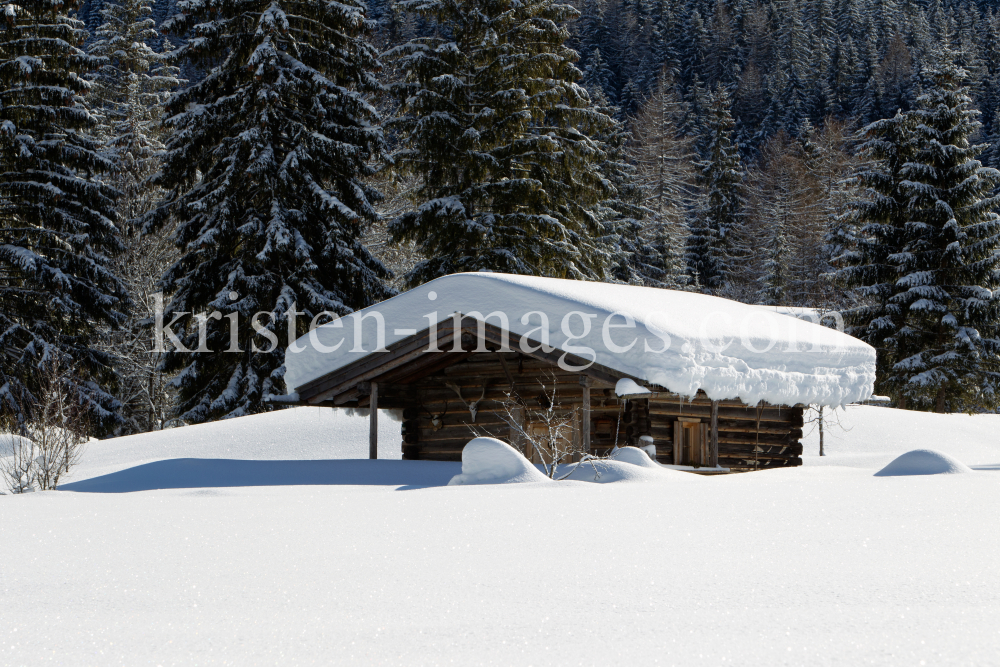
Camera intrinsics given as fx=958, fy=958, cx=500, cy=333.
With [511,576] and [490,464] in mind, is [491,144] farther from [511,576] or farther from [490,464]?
[511,576]

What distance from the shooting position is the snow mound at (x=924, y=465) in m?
12.1

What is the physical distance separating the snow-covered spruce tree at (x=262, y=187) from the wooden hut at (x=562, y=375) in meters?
7.07

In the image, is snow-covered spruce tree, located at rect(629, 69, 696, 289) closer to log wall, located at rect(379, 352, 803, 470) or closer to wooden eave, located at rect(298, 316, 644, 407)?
log wall, located at rect(379, 352, 803, 470)

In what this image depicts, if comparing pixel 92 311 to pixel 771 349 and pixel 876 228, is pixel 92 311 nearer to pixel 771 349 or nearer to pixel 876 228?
pixel 771 349

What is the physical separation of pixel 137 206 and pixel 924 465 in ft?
93.0

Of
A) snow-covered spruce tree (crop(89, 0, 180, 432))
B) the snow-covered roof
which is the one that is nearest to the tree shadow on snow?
the snow-covered roof

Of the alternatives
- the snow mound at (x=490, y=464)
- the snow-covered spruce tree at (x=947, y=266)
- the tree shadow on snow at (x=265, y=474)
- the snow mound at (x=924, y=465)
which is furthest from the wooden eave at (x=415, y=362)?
the snow-covered spruce tree at (x=947, y=266)

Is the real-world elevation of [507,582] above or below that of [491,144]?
below

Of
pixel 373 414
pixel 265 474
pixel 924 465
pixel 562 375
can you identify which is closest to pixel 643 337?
pixel 562 375

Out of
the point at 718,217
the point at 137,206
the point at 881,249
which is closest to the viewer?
the point at 881,249

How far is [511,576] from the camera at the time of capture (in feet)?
18.6

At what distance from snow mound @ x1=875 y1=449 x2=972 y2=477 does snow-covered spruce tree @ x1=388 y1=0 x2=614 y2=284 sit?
13.8 m

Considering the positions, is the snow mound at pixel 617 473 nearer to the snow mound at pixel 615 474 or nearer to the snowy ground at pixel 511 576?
the snow mound at pixel 615 474

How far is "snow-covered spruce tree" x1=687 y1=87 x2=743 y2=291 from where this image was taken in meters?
56.4
